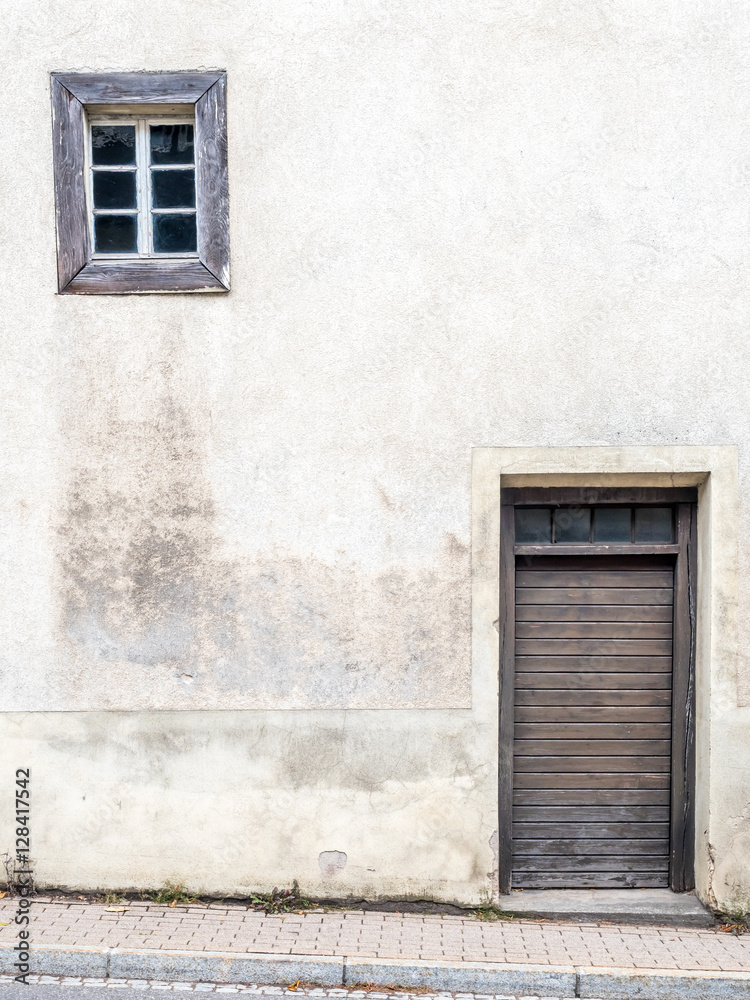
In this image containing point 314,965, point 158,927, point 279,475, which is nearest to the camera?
point 314,965

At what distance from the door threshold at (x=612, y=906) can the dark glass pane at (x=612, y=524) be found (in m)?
2.18

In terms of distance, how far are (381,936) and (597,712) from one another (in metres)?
1.83

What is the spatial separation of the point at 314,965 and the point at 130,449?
119 inches

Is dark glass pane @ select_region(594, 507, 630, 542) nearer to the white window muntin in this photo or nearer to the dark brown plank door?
the dark brown plank door

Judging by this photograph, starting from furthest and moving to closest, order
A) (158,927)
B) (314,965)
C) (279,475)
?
(279,475) → (158,927) → (314,965)

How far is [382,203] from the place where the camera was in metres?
4.98

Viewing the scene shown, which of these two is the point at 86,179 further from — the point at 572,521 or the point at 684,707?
the point at 684,707

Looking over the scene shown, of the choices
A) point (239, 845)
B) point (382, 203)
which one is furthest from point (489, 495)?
point (239, 845)

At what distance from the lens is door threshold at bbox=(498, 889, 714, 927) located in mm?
4992

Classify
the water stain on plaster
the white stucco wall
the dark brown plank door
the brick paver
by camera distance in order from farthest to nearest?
the dark brown plank door → the water stain on plaster → the white stucco wall → the brick paver

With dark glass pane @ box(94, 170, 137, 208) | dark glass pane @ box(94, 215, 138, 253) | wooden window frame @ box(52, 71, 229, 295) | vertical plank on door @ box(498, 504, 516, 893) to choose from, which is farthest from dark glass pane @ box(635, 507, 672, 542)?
dark glass pane @ box(94, 170, 137, 208)

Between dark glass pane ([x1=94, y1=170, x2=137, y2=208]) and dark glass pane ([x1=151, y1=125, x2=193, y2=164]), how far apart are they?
22 centimetres

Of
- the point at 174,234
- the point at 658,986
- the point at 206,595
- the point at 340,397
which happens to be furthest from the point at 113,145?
the point at 658,986

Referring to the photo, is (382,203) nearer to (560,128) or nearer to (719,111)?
(560,128)
